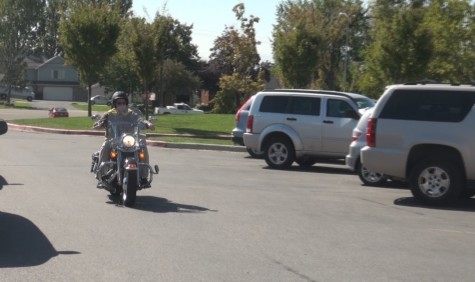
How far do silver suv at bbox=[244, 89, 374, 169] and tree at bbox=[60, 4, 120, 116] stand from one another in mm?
17174

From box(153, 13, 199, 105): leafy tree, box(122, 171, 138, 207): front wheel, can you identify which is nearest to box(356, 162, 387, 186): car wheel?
box(122, 171, 138, 207): front wheel

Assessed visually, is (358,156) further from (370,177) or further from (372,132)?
(372,132)

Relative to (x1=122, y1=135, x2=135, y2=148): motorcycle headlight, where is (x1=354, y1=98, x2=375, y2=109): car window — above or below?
above

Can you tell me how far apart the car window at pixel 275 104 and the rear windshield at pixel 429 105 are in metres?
5.96

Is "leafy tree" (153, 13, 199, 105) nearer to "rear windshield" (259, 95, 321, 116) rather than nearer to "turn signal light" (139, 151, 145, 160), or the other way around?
"rear windshield" (259, 95, 321, 116)

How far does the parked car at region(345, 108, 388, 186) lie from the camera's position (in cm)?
1567

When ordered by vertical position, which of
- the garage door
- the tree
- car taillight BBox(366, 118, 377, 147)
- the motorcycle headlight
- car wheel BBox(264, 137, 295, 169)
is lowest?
the garage door

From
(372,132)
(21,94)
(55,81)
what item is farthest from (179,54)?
(372,132)

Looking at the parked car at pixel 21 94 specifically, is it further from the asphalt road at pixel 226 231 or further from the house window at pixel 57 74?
the asphalt road at pixel 226 231

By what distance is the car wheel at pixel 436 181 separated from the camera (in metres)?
13.4

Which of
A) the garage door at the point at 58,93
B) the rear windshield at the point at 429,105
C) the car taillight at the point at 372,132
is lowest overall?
the garage door at the point at 58,93

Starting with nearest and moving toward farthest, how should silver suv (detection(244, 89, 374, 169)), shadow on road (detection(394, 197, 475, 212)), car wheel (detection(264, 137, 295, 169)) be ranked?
shadow on road (detection(394, 197, 475, 212)) → silver suv (detection(244, 89, 374, 169)) → car wheel (detection(264, 137, 295, 169))

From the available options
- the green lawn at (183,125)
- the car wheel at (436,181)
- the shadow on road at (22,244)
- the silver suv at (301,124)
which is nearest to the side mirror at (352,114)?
the silver suv at (301,124)

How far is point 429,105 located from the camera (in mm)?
13656
